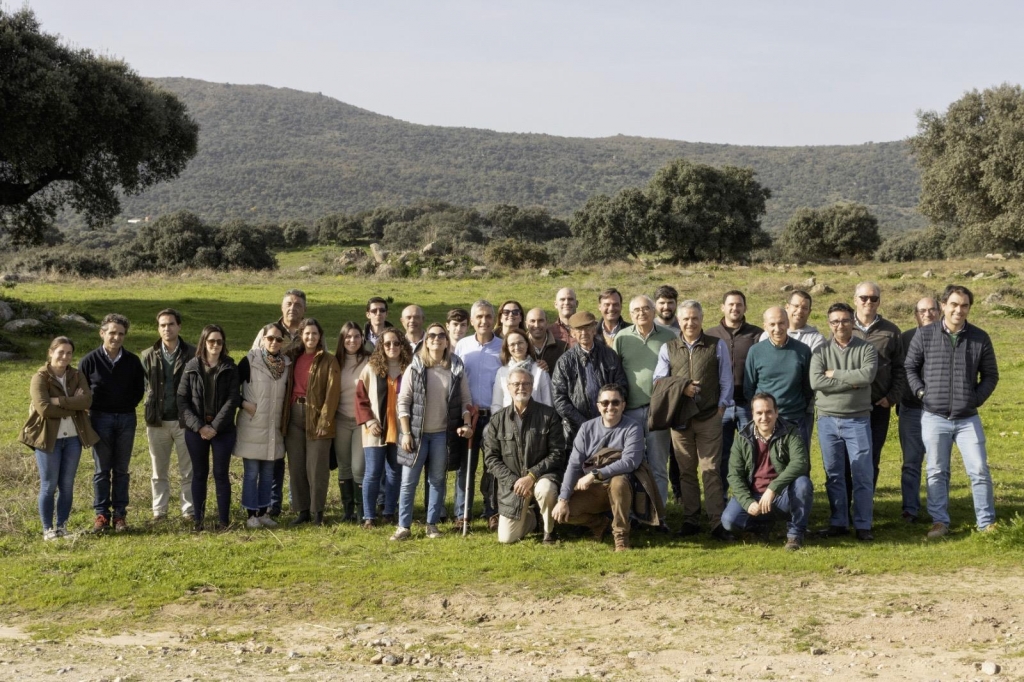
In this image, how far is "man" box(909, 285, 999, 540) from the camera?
8.66 m

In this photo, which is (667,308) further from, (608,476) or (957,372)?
(957,372)

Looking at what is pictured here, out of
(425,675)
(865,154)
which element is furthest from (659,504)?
(865,154)

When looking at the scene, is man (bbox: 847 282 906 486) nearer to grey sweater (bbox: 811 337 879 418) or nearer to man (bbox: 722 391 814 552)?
grey sweater (bbox: 811 337 879 418)

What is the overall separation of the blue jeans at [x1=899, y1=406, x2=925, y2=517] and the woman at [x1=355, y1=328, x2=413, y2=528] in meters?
4.85

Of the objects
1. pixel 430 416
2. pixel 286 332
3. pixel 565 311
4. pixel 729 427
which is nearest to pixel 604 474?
pixel 729 427

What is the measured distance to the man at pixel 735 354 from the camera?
9.23 m

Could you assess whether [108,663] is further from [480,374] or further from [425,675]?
[480,374]

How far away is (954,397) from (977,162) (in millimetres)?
31644

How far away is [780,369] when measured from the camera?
885cm

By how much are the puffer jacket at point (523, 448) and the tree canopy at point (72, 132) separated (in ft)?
57.3

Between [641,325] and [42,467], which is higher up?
[641,325]

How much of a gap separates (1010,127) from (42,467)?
34693 mm

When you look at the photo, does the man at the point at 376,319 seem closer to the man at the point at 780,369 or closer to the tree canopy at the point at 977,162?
the man at the point at 780,369

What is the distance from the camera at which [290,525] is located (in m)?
9.48
